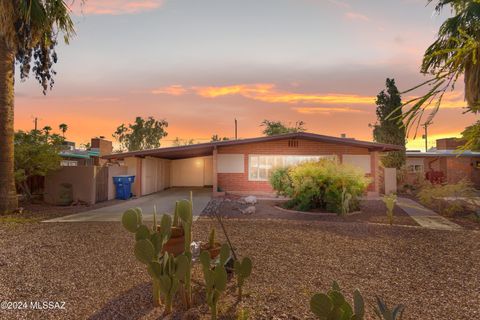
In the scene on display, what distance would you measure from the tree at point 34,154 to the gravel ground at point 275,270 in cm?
505

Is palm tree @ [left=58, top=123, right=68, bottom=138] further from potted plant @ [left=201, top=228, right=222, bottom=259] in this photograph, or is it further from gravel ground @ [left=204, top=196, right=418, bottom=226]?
potted plant @ [left=201, top=228, right=222, bottom=259]

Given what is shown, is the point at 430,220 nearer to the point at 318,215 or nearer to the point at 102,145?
the point at 318,215

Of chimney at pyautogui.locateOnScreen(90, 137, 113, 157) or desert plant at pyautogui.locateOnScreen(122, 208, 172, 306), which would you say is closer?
desert plant at pyautogui.locateOnScreen(122, 208, 172, 306)

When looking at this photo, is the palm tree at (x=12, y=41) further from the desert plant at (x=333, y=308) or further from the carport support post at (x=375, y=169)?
the carport support post at (x=375, y=169)

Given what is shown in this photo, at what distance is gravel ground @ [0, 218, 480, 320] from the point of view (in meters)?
3.46

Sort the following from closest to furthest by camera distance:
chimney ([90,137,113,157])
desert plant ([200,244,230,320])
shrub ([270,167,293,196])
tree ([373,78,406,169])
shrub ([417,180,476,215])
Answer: desert plant ([200,244,230,320]), shrub ([417,180,476,215]), shrub ([270,167,293,196]), tree ([373,78,406,169]), chimney ([90,137,113,157])

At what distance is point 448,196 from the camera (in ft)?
41.7

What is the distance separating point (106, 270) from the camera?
4.74 metres

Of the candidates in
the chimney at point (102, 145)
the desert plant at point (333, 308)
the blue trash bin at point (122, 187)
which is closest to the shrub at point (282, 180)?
the blue trash bin at point (122, 187)

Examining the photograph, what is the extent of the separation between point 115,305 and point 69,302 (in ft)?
2.07

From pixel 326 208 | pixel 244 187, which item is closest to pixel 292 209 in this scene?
pixel 326 208

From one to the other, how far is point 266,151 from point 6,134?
1232 cm

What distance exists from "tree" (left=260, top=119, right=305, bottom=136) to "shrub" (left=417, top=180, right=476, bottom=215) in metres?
32.5

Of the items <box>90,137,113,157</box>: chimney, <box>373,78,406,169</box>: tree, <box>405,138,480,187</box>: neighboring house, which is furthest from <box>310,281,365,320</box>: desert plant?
<box>90,137,113,157</box>: chimney
